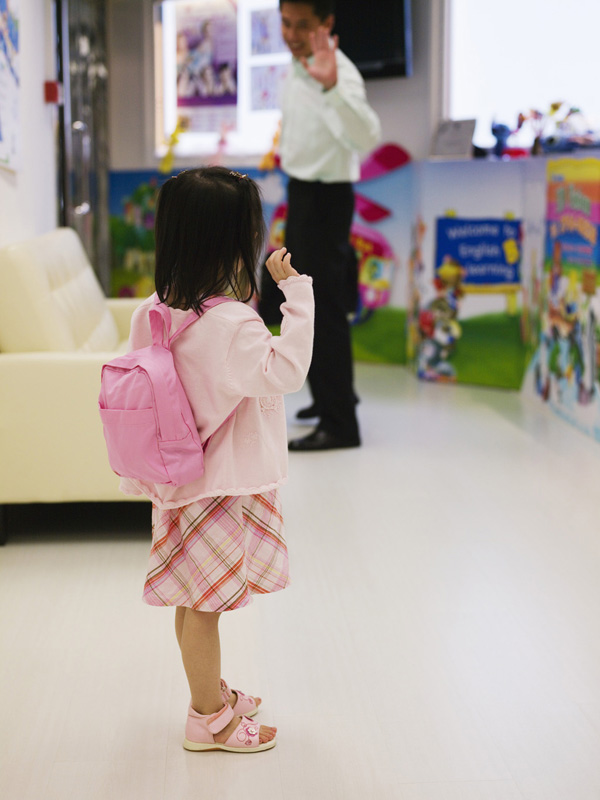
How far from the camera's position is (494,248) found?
4.65 meters

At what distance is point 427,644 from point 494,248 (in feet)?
10.1

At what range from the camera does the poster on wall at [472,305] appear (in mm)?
4633

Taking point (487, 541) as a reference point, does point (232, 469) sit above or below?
above

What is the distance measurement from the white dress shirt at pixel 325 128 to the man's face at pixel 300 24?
0.07 metres

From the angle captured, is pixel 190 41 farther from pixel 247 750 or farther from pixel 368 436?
pixel 247 750

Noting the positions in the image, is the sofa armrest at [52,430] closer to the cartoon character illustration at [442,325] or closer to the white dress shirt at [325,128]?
the white dress shirt at [325,128]

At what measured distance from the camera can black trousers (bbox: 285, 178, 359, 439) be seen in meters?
3.47

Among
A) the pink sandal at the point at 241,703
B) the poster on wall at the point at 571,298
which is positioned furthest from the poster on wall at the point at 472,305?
the pink sandal at the point at 241,703

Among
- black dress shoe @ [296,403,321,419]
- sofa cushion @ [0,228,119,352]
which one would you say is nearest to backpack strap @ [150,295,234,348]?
sofa cushion @ [0,228,119,352]

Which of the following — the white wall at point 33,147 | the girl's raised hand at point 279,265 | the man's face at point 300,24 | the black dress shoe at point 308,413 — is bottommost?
the black dress shoe at point 308,413

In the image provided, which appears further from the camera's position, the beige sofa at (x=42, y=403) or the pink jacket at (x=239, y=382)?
the beige sofa at (x=42, y=403)

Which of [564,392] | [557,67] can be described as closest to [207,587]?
[564,392]

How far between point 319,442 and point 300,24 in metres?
1.56

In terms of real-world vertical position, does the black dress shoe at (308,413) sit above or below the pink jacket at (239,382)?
below
